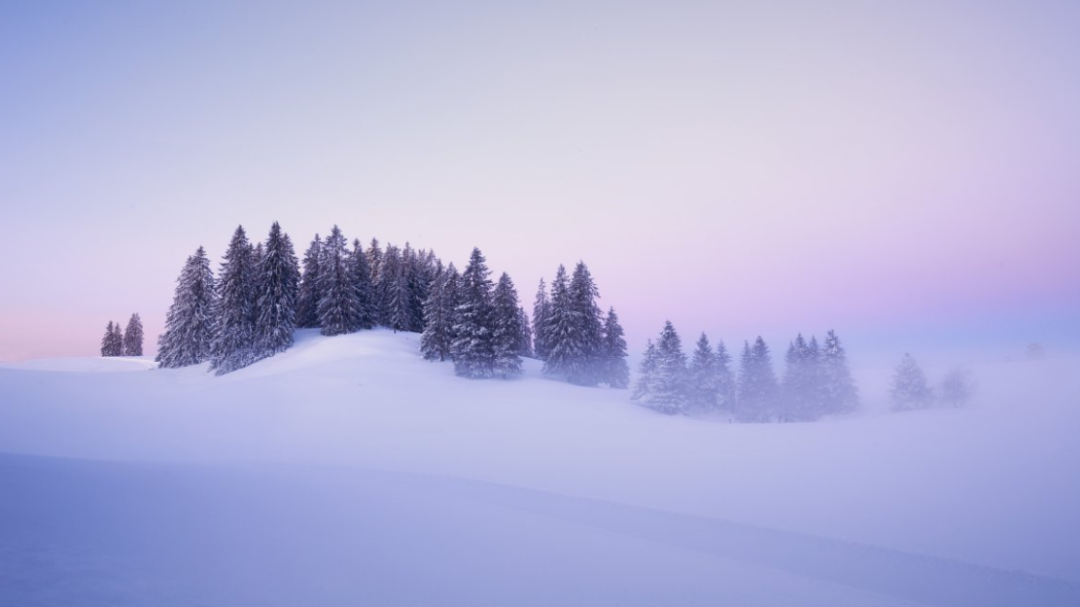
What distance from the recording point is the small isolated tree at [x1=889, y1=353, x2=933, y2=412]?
44062 mm

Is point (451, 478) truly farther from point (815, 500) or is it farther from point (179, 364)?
point (179, 364)

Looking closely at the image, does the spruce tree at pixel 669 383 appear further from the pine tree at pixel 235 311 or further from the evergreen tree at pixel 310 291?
the evergreen tree at pixel 310 291

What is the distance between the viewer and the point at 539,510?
1129 cm

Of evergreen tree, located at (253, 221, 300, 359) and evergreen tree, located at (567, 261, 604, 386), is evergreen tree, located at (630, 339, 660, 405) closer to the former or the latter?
evergreen tree, located at (567, 261, 604, 386)

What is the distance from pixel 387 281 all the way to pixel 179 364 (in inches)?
968

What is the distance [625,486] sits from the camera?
522 inches

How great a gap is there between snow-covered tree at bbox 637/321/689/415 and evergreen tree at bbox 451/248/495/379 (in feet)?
46.0

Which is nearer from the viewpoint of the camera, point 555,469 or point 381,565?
point 381,565

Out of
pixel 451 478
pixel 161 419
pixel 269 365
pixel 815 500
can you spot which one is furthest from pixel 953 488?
pixel 269 365

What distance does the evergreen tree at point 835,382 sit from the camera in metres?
47.7

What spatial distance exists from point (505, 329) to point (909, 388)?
39673mm

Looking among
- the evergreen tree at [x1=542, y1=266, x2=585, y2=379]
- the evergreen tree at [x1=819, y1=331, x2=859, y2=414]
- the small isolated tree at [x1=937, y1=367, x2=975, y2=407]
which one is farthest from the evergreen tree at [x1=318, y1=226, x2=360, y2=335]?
the small isolated tree at [x1=937, y1=367, x2=975, y2=407]

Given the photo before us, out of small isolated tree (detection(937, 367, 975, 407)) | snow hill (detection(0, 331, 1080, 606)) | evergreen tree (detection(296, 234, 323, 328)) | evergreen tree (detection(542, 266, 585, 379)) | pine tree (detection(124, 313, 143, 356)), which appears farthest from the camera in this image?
pine tree (detection(124, 313, 143, 356))

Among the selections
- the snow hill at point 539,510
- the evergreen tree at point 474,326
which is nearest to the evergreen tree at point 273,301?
the evergreen tree at point 474,326
